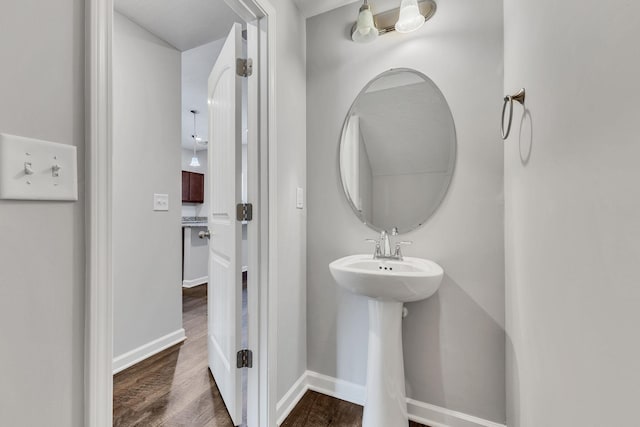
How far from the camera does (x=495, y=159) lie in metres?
1.28

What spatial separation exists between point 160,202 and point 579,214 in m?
2.43

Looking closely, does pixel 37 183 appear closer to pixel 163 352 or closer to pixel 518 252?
pixel 518 252

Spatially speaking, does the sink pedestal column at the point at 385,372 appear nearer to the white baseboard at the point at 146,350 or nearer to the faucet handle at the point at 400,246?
the faucet handle at the point at 400,246

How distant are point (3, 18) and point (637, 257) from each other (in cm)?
110

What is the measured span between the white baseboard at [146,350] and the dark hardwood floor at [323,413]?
50.7 inches

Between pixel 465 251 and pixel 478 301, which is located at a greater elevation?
pixel 465 251

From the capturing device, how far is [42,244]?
51 centimetres

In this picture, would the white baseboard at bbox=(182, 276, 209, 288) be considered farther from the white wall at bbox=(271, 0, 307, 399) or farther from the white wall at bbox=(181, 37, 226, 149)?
the white wall at bbox=(271, 0, 307, 399)

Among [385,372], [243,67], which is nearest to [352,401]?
[385,372]

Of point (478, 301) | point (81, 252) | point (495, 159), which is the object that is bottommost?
point (478, 301)

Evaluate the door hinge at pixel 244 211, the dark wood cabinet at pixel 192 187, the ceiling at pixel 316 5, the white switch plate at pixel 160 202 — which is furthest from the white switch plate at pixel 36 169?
the dark wood cabinet at pixel 192 187

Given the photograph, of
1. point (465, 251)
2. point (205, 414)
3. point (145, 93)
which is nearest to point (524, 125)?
point (465, 251)

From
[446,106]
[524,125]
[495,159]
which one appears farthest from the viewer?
[446,106]

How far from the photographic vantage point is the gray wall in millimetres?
1273
